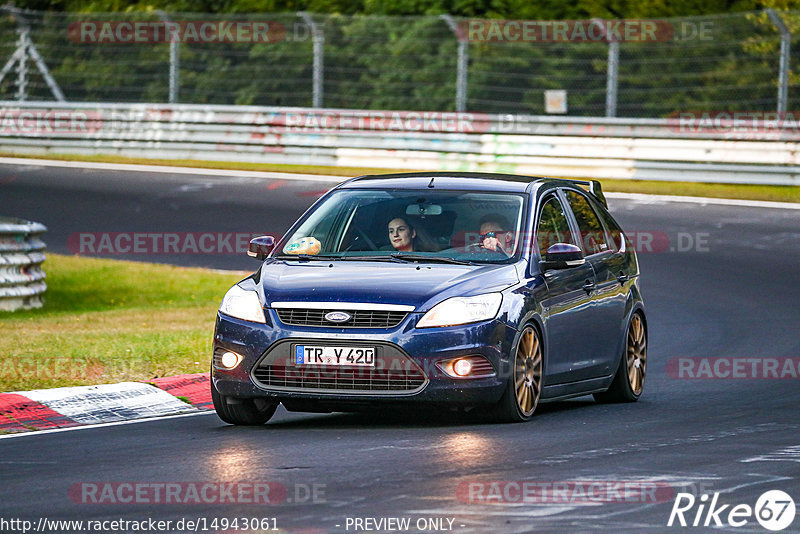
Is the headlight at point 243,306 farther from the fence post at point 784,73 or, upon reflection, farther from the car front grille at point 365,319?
the fence post at point 784,73

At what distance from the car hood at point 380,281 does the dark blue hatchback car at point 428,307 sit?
0.4 inches

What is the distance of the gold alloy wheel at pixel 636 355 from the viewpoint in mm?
11773

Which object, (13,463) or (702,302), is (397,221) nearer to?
(13,463)

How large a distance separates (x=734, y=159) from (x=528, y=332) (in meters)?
16.0

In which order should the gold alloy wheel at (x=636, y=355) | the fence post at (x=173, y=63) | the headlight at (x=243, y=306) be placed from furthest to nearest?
the fence post at (x=173, y=63) < the gold alloy wheel at (x=636, y=355) < the headlight at (x=243, y=306)

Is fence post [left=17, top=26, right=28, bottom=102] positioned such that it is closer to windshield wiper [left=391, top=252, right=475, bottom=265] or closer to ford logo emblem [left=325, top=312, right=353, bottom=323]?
windshield wiper [left=391, top=252, right=475, bottom=265]

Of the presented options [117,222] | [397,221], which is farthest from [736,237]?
[397,221]

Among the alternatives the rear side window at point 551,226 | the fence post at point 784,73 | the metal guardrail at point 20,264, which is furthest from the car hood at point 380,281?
the fence post at point 784,73

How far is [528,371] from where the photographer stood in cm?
993

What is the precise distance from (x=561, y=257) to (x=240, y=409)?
2.21 metres

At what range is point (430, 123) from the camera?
90.2 ft

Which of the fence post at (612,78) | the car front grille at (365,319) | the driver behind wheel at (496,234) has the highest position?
the fence post at (612,78)

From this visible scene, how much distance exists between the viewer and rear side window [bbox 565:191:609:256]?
1142 centimetres

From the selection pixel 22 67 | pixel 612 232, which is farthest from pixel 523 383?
pixel 22 67
